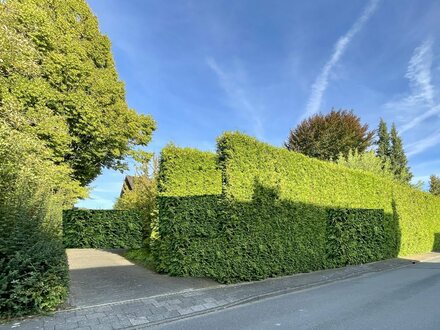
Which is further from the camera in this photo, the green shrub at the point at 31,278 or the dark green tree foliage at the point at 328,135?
the dark green tree foliage at the point at 328,135

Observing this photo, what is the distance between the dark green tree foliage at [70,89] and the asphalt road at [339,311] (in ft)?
34.6

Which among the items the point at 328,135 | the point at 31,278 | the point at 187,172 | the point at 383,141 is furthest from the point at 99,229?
the point at 383,141

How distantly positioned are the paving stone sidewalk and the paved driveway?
1.19ft

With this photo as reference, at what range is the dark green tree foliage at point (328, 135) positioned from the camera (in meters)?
26.5

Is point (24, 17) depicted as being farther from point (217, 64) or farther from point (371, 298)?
point (371, 298)

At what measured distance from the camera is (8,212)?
5.59m

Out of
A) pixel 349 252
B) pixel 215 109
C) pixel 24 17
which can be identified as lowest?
pixel 349 252

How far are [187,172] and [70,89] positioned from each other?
9957 millimetres

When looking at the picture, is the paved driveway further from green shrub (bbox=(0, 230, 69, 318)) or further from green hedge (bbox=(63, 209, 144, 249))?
green hedge (bbox=(63, 209, 144, 249))

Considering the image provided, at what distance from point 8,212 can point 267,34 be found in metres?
10.5

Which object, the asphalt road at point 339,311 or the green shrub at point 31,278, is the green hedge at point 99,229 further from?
the asphalt road at point 339,311

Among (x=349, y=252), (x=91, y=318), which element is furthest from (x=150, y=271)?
(x=349, y=252)

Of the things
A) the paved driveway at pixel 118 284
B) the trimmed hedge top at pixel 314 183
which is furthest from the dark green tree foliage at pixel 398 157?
the paved driveway at pixel 118 284

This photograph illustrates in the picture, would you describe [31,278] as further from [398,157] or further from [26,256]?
[398,157]
